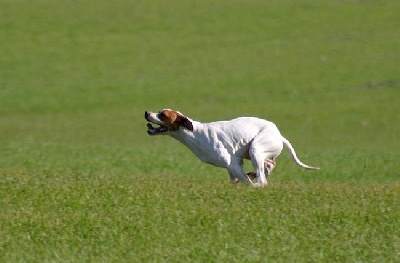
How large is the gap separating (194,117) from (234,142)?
1369 cm

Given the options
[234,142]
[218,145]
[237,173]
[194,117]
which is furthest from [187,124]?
[194,117]

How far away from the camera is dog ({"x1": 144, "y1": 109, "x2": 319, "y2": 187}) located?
12719 millimetres

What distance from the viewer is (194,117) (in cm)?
2645

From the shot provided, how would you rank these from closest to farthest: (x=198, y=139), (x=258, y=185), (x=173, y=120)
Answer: (x=258, y=185)
(x=198, y=139)
(x=173, y=120)

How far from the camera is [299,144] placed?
23203 millimetres

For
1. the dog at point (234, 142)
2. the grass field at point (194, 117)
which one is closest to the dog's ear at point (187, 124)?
the dog at point (234, 142)

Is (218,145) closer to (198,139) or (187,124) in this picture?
(198,139)

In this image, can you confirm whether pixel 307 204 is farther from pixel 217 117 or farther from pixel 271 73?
pixel 271 73

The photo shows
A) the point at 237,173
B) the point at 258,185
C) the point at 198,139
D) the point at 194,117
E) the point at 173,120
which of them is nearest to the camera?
the point at 258,185

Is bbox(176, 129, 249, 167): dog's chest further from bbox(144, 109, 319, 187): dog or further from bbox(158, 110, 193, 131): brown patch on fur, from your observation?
bbox(158, 110, 193, 131): brown patch on fur

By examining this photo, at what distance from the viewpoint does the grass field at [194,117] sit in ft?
32.3

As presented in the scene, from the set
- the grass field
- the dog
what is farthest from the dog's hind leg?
the grass field

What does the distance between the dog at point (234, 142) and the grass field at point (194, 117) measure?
0.32 meters

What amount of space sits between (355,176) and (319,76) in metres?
13.5
